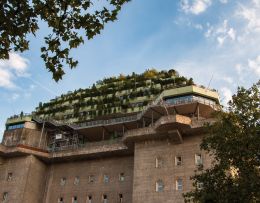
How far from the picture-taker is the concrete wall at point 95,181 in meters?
51.5

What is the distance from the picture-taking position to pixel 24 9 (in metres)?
13.0

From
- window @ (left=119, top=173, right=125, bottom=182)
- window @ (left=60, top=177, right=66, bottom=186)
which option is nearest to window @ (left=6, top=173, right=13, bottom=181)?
window @ (left=60, top=177, right=66, bottom=186)

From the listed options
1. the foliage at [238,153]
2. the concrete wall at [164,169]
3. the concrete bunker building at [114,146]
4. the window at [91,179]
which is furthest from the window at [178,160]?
the foliage at [238,153]

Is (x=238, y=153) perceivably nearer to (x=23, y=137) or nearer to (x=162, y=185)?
(x=162, y=185)

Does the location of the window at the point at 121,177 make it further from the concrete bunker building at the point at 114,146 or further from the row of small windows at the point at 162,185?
the row of small windows at the point at 162,185

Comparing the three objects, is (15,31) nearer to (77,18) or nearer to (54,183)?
(77,18)

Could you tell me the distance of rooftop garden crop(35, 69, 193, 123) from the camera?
208ft

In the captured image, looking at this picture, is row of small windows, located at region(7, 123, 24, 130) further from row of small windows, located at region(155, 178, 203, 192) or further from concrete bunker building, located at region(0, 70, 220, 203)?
row of small windows, located at region(155, 178, 203, 192)

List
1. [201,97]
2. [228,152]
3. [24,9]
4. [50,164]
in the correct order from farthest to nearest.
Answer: [50,164] → [201,97] → [228,152] → [24,9]

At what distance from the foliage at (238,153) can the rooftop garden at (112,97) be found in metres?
33.0

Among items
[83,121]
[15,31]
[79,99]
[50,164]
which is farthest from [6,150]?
[15,31]

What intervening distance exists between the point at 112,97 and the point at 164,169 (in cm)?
2372

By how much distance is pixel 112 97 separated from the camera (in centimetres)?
6644

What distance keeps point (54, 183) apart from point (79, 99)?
751 inches
